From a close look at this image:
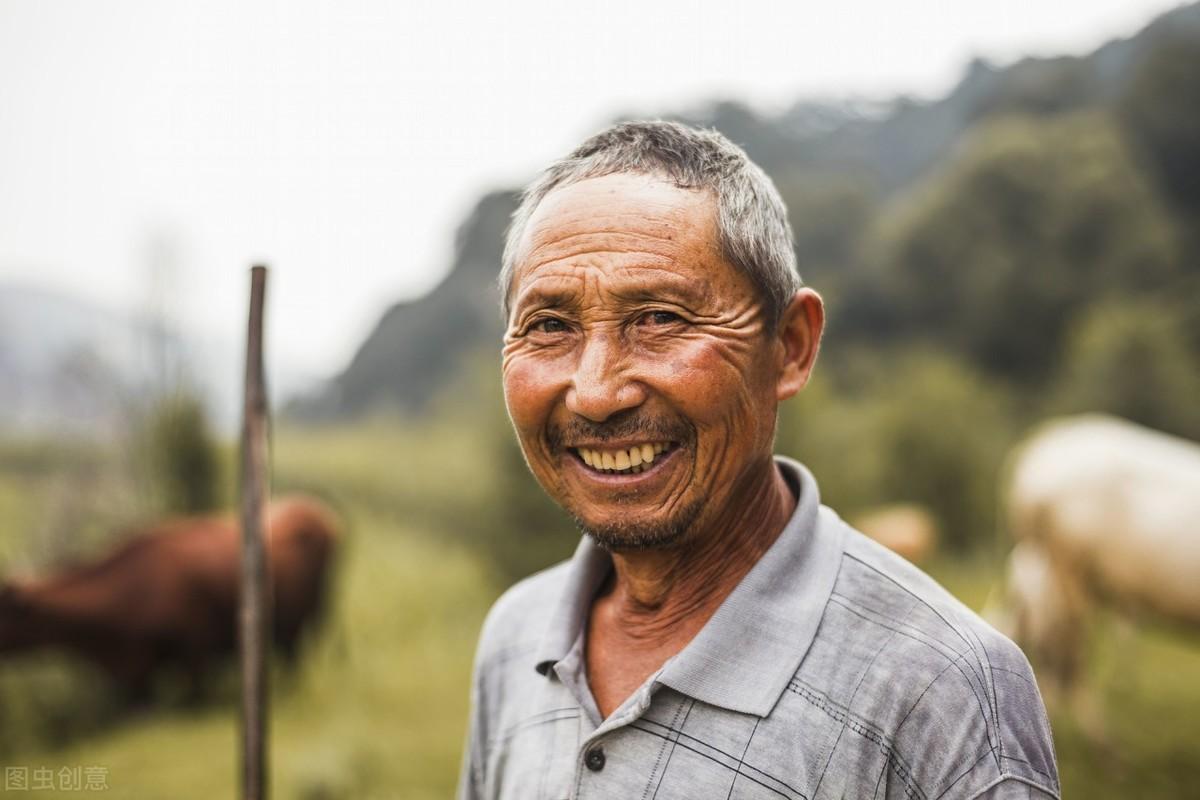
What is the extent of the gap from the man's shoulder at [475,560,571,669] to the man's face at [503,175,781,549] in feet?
1.21

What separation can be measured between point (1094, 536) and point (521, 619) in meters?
4.86

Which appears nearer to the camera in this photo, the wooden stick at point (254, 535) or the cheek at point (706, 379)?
the cheek at point (706, 379)

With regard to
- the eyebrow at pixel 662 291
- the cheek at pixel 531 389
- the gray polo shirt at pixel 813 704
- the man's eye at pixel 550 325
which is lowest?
the gray polo shirt at pixel 813 704

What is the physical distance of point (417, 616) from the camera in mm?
8984

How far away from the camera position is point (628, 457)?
1.38 meters

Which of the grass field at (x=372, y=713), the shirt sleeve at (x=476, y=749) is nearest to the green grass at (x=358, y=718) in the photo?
the grass field at (x=372, y=713)

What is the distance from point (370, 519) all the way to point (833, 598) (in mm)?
11214

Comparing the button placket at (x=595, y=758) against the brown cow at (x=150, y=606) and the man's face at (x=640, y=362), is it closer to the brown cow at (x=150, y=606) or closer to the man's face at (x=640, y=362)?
the man's face at (x=640, y=362)

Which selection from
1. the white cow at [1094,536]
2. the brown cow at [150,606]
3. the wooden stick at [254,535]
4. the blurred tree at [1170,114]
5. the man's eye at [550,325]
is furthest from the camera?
the blurred tree at [1170,114]

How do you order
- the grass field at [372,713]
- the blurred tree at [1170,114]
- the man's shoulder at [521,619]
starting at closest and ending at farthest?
1. the man's shoulder at [521,619]
2. the grass field at [372,713]
3. the blurred tree at [1170,114]

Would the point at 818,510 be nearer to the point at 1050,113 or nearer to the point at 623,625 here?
the point at 623,625

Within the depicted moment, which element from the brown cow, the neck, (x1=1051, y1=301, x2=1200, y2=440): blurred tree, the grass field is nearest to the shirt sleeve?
the neck

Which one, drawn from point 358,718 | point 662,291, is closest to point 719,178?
point 662,291

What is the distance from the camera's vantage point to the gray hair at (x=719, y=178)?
1.37 m
